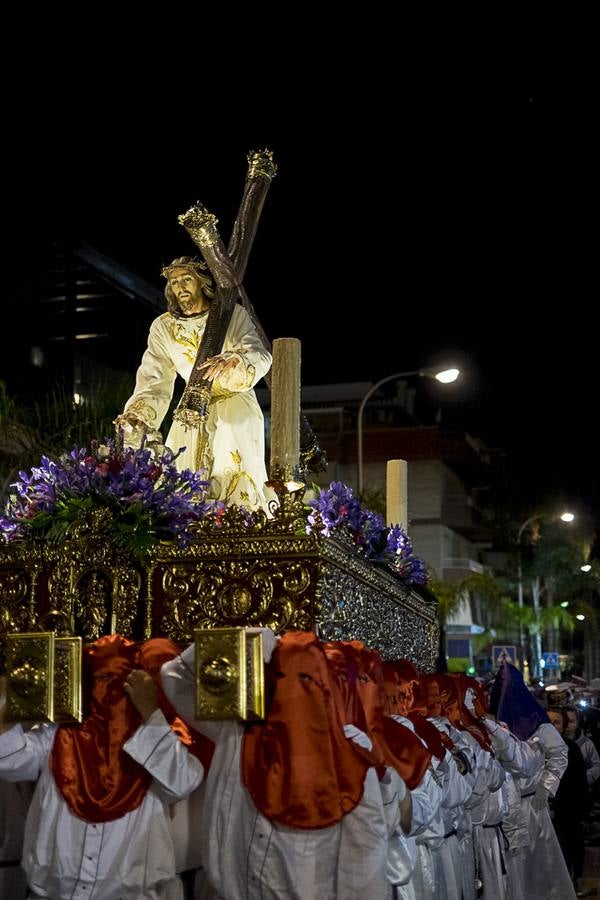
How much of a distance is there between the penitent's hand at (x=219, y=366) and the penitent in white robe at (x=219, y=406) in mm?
29

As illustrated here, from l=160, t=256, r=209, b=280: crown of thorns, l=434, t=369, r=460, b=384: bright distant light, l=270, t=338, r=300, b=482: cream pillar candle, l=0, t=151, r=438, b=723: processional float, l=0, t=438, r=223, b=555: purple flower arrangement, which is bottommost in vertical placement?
l=0, t=151, r=438, b=723: processional float

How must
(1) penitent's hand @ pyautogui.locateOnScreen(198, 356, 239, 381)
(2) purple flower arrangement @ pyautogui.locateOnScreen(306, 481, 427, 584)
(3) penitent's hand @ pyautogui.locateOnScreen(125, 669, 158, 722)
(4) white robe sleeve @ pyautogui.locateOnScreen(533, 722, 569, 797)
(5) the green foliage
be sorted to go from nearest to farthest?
(3) penitent's hand @ pyautogui.locateOnScreen(125, 669, 158, 722) → (2) purple flower arrangement @ pyautogui.locateOnScreen(306, 481, 427, 584) → (1) penitent's hand @ pyautogui.locateOnScreen(198, 356, 239, 381) → (4) white robe sleeve @ pyautogui.locateOnScreen(533, 722, 569, 797) → (5) the green foliage

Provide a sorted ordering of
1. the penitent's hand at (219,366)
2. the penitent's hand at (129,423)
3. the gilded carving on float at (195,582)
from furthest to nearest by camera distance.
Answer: the penitent's hand at (129,423) < the penitent's hand at (219,366) < the gilded carving on float at (195,582)

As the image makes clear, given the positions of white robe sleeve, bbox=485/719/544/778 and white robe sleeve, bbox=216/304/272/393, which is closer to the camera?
white robe sleeve, bbox=216/304/272/393

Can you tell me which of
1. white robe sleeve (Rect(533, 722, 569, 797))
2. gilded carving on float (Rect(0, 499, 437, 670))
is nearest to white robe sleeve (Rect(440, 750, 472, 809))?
gilded carving on float (Rect(0, 499, 437, 670))

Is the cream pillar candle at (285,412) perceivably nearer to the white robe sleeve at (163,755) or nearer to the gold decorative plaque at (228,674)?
the gold decorative plaque at (228,674)

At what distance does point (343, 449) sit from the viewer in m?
42.8

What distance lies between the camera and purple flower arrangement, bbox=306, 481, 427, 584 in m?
6.25

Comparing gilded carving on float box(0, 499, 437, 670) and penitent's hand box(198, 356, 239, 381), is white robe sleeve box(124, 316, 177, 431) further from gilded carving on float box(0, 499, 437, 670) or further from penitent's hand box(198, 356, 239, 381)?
gilded carving on float box(0, 499, 437, 670)

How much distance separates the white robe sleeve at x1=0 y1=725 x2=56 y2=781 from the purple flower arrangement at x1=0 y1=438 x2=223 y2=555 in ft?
3.37

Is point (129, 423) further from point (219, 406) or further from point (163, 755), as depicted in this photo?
point (163, 755)

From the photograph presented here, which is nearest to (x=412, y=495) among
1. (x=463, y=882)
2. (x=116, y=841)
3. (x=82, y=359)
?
(x=82, y=359)

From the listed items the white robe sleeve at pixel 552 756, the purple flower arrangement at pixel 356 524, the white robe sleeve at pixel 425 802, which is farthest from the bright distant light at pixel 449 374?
the white robe sleeve at pixel 425 802

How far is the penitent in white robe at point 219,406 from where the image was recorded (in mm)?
6676
